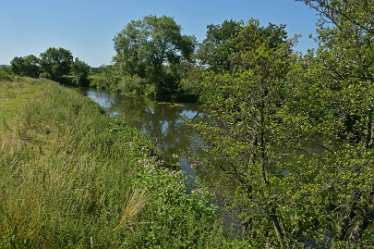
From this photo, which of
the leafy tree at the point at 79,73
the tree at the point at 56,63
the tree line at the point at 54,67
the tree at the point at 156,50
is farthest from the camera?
the tree at the point at 56,63

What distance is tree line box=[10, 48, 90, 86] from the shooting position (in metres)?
68.4

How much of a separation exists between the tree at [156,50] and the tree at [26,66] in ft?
125

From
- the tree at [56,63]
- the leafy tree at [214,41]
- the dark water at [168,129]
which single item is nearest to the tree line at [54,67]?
the tree at [56,63]

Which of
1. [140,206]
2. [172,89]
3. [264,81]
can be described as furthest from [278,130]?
[172,89]

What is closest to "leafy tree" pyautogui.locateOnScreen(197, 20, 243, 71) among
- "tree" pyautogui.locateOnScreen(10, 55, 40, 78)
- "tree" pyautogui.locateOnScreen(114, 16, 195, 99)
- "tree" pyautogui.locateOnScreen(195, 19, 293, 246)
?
"tree" pyautogui.locateOnScreen(114, 16, 195, 99)

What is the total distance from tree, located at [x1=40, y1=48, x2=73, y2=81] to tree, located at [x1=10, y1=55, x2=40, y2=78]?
2.13m

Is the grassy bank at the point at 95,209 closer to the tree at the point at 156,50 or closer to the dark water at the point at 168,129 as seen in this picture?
the dark water at the point at 168,129

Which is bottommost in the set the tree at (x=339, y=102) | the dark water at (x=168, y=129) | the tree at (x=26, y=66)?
the dark water at (x=168, y=129)

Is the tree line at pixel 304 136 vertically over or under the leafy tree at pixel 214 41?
under

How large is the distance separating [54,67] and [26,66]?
22.3 ft

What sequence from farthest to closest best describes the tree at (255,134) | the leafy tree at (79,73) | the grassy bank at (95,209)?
the leafy tree at (79,73) → the tree at (255,134) → the grassy bank at (95,209)

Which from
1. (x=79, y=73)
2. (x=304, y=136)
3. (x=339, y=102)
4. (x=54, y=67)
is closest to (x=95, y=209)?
(x=304, y=136)

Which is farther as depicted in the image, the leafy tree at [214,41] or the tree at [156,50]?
the tree at [156,50]

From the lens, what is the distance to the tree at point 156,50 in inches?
1652
